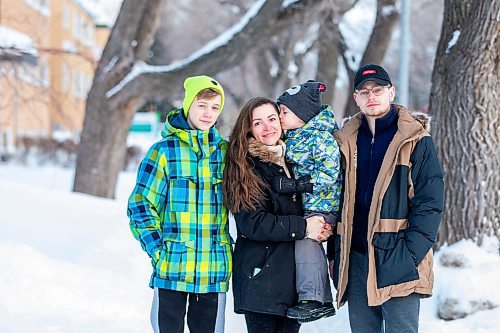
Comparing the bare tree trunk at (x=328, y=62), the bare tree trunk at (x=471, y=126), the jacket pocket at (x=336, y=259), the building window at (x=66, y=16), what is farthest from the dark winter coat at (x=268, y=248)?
the building window at (x=66, y=16)

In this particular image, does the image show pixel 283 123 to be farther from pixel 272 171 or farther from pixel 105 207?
pixel 105 207

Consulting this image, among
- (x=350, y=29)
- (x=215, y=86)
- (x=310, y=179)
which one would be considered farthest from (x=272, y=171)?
(x=350, y=29)

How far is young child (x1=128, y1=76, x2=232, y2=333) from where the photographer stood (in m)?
3.47

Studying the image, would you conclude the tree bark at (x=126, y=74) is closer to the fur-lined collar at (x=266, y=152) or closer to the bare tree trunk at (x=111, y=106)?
the bare tree trunk at (x=111, y=106)

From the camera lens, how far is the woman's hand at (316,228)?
3371mm

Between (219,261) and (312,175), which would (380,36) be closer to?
(312,175)

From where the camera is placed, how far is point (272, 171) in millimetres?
3441

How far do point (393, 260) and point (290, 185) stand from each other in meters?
0.68

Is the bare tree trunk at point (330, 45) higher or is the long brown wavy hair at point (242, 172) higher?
the bare tree trunk at point (330, 45)

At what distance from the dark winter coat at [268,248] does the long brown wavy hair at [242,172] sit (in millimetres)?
42

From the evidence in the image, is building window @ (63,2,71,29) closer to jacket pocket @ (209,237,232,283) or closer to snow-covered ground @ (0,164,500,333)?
snow-covered ground @ (0,164,500,333)

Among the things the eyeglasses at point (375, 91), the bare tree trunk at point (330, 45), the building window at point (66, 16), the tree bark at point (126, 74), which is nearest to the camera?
the eyeglasses at point (375, 91)

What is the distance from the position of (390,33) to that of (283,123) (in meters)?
8.02

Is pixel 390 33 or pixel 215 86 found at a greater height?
pixel 390 33
